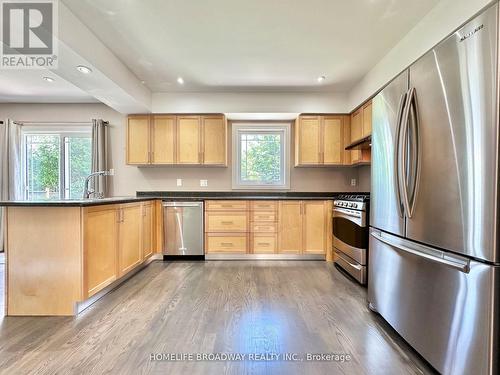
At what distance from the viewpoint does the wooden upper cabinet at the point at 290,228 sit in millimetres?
3684

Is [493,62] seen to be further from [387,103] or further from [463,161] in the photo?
[387,103]

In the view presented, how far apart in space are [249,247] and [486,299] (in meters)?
2.84

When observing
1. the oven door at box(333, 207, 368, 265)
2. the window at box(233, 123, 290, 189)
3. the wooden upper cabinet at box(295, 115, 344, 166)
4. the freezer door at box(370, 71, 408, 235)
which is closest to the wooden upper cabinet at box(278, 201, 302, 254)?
the oven door at box(333, 207, 368, 265)

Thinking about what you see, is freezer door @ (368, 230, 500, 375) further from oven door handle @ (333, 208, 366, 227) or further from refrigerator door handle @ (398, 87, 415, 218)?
oven door handle @ (333, 208, 366, 227)

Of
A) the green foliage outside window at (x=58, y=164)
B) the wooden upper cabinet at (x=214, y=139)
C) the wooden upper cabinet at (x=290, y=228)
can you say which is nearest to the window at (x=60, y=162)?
the green foliage outside window at (x=58, y=164)

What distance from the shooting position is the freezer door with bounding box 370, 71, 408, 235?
169 cm

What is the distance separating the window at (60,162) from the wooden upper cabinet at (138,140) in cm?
97

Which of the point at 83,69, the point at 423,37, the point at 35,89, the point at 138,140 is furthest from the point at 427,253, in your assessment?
the point at 35,89

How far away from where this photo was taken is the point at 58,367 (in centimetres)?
144

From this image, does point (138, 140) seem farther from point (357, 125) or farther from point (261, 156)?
point (357, 125)

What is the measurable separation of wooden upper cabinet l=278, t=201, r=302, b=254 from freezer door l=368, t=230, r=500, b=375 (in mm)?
1825

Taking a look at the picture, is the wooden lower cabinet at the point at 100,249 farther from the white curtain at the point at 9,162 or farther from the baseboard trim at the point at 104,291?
the white curtain at the point at 9,162

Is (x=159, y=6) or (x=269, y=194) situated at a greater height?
(x=159, y=6)

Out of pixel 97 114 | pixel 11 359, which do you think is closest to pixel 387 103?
pixel 11 359
